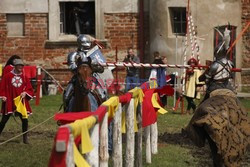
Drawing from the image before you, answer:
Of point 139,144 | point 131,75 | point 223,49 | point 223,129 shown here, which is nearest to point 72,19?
point 131,75

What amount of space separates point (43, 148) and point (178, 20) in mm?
13422

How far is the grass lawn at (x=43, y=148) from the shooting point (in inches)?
466

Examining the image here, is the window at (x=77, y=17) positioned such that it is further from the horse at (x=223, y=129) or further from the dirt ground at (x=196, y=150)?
the horse at (x=223, y=129)

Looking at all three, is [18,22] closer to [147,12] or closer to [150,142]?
[147,12]

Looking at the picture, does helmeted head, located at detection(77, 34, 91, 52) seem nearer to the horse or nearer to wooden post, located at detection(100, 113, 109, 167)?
the horse

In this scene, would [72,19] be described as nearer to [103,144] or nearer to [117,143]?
[117,143]

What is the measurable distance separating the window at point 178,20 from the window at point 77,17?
9.64 ft

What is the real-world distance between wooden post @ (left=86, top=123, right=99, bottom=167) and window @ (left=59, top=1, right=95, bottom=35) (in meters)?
20.8

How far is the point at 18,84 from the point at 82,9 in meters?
12.8

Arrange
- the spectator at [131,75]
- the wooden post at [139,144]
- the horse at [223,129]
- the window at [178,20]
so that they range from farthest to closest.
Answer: the window at [178,20], the spectator at [131,75], the wooden post at [139,144], the horse at [223,129]

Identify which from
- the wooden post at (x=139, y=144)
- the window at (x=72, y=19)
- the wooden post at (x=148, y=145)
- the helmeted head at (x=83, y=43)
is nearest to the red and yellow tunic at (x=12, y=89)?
the helmeted head at (x=83, y=43)

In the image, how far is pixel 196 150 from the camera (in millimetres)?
13344

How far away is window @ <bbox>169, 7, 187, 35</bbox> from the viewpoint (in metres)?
26.0

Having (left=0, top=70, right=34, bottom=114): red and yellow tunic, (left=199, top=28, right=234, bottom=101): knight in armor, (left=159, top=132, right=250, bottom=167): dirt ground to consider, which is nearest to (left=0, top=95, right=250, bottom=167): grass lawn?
(left=159, top=132, right=250, bottom=167): dirt ground
